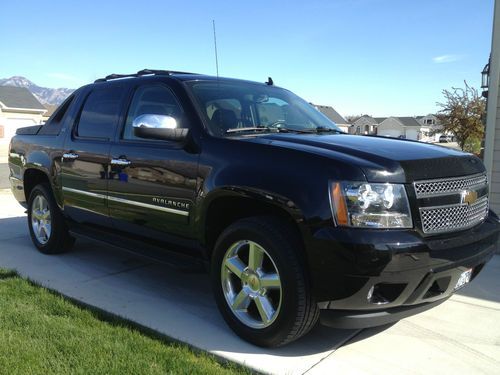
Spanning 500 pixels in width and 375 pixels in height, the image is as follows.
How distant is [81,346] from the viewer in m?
3.24

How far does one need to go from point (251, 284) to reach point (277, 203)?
26.3 inches

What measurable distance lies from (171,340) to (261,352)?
0.65 meters

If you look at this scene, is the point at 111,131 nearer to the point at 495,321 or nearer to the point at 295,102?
the point at 295,102

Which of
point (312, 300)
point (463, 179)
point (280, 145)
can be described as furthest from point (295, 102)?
point (312, 300)

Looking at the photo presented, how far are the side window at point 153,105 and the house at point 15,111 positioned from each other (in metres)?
39.8

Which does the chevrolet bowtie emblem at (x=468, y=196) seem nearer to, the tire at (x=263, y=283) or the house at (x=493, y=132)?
the tire at (x=263, y=283)

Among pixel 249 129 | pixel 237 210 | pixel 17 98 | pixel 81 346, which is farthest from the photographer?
pixel 17 98

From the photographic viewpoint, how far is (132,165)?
13.8ft

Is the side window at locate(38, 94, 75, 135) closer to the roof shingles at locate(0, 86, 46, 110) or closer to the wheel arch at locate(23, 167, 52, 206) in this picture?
the wheel arch at locate(23, 167, 52, 206)

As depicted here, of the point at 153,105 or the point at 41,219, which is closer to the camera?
the point at 153,105

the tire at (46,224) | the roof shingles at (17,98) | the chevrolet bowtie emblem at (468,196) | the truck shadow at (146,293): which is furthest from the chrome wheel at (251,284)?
the roof shingles at (17,98)

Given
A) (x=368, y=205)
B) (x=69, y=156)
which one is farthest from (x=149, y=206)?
(x=368, y=205)

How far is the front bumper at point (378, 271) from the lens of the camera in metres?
2.79

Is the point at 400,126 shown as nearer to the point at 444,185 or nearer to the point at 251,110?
the point at 251,110
